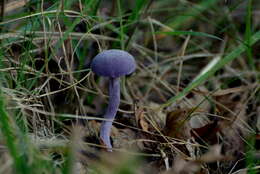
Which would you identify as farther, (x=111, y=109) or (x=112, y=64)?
(x=111, y=109)

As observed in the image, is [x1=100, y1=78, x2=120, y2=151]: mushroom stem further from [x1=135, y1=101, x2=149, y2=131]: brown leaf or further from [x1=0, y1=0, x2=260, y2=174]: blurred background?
[x1=135, y1=101, x2=149, y2=131]: brown leaf

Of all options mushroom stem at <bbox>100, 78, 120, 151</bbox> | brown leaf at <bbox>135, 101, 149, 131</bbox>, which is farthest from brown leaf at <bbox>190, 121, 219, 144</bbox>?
mushroom stem at <bbox>100, 78, 120, 151</bbox>

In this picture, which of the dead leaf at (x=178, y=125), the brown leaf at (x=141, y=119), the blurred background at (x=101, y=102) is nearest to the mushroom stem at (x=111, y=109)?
the blurred background at (x=101, y=102)

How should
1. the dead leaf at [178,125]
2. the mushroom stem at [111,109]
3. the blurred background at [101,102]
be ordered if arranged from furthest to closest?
the dead leaf at [178,125]
the mushroom stem at [111,109]
the blurred background at [101,102]

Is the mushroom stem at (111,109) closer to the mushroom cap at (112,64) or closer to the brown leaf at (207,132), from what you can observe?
the mushroom cap at (112,64)

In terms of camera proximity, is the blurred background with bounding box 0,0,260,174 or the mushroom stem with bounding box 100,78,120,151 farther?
the mushroom stem with bounding box 100,78,120,151

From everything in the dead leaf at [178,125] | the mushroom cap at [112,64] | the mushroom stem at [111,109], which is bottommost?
the dead leaf at [178,125]

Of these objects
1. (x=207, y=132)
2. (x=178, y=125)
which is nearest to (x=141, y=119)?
(x=178, y=125)

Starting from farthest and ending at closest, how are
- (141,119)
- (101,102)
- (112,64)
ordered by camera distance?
(101,102) < (141,119) < (112,64)

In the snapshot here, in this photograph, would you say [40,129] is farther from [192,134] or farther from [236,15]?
[236,15]

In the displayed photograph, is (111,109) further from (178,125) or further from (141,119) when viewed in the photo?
(178,125)

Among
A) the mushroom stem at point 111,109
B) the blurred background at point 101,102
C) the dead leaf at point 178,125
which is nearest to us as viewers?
the blurred background at point 101,102
